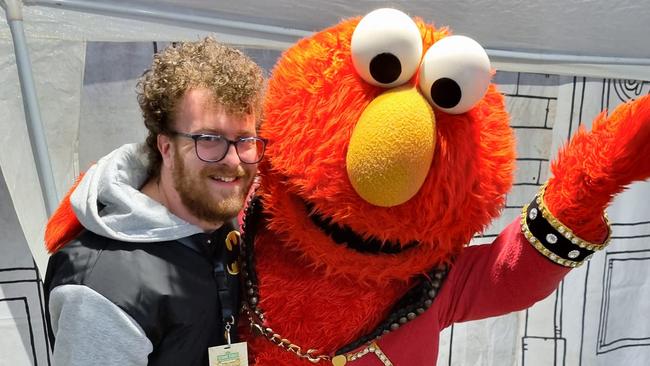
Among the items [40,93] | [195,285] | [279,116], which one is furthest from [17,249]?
[279,116]

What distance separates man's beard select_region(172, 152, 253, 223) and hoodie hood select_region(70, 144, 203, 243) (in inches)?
1.3

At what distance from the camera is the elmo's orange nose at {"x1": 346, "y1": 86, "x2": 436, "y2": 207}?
0.69 m

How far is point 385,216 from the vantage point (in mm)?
751

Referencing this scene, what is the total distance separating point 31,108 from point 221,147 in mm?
460

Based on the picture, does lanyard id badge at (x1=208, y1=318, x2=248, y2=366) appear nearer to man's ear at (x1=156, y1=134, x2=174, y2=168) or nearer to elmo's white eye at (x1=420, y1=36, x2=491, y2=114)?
man's ear at (x1=156, y1=134, x2=174, y2=168)

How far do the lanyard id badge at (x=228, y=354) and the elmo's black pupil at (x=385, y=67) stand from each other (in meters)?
0.43

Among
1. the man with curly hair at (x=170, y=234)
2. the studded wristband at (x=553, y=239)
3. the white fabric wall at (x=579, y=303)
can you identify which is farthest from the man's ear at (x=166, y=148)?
the white fabric wall at (x=579, y=303)

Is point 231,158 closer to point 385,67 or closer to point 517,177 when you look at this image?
point 385,67

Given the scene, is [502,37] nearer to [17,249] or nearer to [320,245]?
[320,245]

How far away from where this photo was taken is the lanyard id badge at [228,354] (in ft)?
2.70

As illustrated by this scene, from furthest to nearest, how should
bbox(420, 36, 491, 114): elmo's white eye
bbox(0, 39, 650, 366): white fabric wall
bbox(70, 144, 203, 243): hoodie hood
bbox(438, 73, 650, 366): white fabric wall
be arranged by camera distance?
bbox(438, 73, 650, 366): white fabric wall, bbox(0, 39, 650, 366): white fabric wall, bbox(70, 144, 203, 243): hoodie hood, bbox(420, 36, 491, 114): elmo's white eye

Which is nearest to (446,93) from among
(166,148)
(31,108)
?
(166,148)

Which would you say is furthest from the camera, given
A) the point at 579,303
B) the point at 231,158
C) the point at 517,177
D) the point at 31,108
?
the point at 579,303

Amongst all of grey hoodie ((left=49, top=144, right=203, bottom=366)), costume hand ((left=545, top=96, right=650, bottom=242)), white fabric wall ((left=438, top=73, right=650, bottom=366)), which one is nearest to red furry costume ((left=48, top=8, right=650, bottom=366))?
costume hand ((left=545, top=96, right=650, bottom=242))
